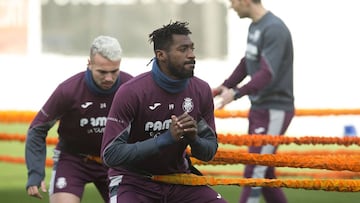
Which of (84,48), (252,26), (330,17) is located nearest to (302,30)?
(330,17)

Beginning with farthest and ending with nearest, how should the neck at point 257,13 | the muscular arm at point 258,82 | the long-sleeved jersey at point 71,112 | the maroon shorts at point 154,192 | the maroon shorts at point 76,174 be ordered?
the neck at point 257,13 → the muscular arm at point 258,82 → the maroon shorts at point 76,174 → the long-sleeved jersey at point 71,112 → the maroon shorts at point 154,192

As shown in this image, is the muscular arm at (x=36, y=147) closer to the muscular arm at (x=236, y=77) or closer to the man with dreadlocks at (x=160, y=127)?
the man with dreadlocks at (x=160, y=127)

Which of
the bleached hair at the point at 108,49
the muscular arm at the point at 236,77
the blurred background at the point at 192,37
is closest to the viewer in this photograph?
the bleached hair at the point at 108,49

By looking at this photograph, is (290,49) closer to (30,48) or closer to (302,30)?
(302,30)

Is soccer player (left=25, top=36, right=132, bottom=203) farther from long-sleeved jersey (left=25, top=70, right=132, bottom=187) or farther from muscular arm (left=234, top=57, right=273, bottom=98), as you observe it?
muscular arm (left=234, top=57, right=273, bottom=98)

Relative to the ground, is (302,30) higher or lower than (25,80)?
higher

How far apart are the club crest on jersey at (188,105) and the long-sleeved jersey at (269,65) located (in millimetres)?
2574

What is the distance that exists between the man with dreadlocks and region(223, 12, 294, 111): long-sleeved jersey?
8.31 ft

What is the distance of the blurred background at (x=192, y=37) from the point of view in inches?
803

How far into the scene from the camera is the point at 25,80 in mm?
23547

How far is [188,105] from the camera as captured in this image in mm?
7137

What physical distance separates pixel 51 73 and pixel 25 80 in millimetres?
596

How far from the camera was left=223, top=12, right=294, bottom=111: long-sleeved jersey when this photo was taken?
979cm

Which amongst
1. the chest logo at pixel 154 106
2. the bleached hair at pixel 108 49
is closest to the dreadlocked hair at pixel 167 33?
the chest logo at pixel 154 106
